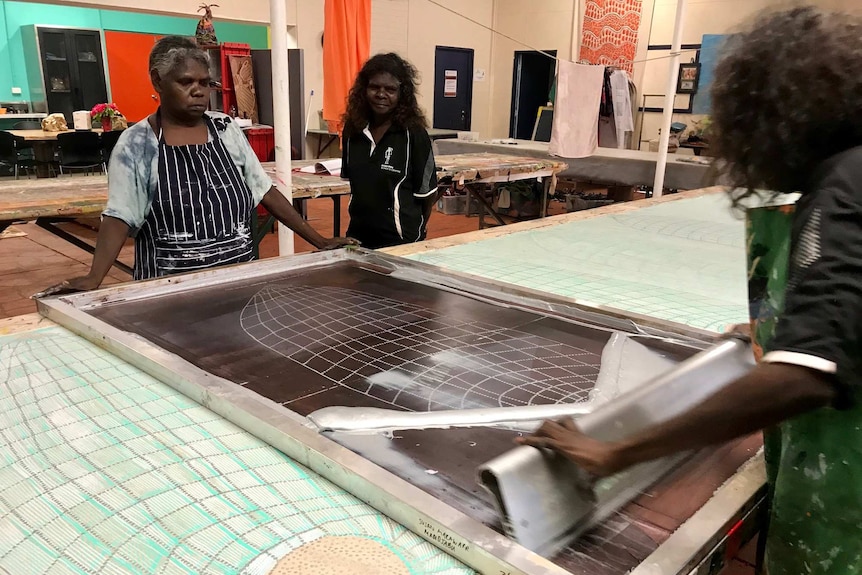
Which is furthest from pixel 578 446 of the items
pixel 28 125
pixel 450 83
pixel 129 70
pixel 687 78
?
pixel 450 83

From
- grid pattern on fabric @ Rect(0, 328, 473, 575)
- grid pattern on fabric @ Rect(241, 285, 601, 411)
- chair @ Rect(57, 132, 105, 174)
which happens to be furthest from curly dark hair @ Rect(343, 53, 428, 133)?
chair @ Rect(57, 132, 105, 174)

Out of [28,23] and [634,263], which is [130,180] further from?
[28,23]

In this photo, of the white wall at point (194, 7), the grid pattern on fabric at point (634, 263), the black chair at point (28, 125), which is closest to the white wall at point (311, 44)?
the white wall at point (194, 7)

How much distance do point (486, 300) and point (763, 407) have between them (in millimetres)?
958

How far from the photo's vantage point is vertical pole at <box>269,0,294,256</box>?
1.89 m

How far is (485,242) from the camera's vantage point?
2.23 m

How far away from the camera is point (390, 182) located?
227cm

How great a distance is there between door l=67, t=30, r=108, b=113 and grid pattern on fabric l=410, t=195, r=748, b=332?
23.3 feet

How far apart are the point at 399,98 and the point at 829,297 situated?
1893 mm

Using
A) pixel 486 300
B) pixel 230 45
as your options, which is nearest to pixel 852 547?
pixel 486 300

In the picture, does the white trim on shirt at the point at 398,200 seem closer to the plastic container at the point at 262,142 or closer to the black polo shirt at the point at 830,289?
the black polo shirt at the point at 830,289

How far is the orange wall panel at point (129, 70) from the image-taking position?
25.9ft

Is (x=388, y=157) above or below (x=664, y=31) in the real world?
below

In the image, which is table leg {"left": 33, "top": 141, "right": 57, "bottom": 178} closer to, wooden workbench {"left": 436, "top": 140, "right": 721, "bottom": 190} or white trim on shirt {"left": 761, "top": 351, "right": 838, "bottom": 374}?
wooden workbench {"left": 436, "top": 140, "right": 721, "bottom": 190}
